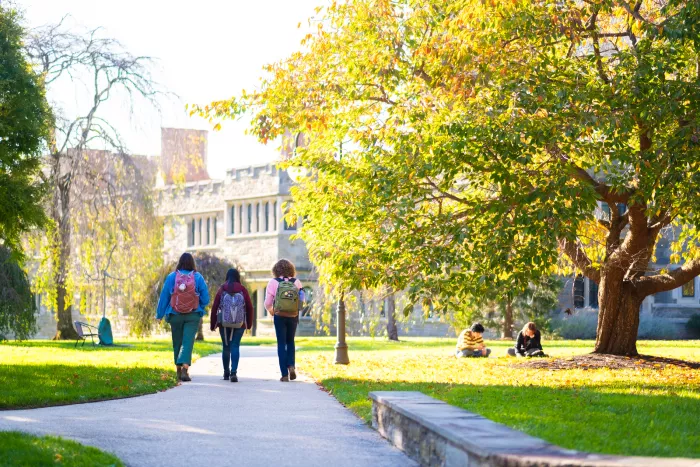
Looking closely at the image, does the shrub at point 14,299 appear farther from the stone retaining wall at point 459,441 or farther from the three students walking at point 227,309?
the stone retaining wall at point 459,441

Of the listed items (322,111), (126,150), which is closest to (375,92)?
(322,111)

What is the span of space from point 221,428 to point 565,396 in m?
4.47

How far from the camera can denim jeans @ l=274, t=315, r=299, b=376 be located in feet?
45.1

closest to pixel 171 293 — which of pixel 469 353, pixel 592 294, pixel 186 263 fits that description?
pixel 186 263

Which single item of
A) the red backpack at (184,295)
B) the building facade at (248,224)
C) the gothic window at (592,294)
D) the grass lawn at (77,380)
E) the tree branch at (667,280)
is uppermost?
the building facade at (248,224)

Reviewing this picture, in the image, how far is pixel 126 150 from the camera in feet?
93.7

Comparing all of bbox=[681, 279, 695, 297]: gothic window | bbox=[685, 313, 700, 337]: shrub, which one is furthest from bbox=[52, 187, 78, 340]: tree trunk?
bbox=[681, 279, 695, 297]: gothic window

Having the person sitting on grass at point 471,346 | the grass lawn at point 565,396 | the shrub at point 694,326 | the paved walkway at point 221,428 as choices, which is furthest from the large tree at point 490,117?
the shrub at point 694,326

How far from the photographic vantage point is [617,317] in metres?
18.7

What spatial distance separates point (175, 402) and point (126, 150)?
→ 18656mm

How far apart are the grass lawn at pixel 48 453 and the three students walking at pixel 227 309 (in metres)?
6.02

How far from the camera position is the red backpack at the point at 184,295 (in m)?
13.5

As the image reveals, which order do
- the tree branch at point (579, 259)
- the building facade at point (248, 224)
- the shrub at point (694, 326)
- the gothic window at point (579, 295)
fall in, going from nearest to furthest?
1. the tree branch at point (579, 259)
2. the shrub at point (694, 326)
3. the gothic window at point (579, 295)
4. the building facade at point (248, 224)

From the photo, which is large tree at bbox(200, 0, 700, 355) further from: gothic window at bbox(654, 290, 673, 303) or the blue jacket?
gothic window at bbox(654, 290, 673, 303)
